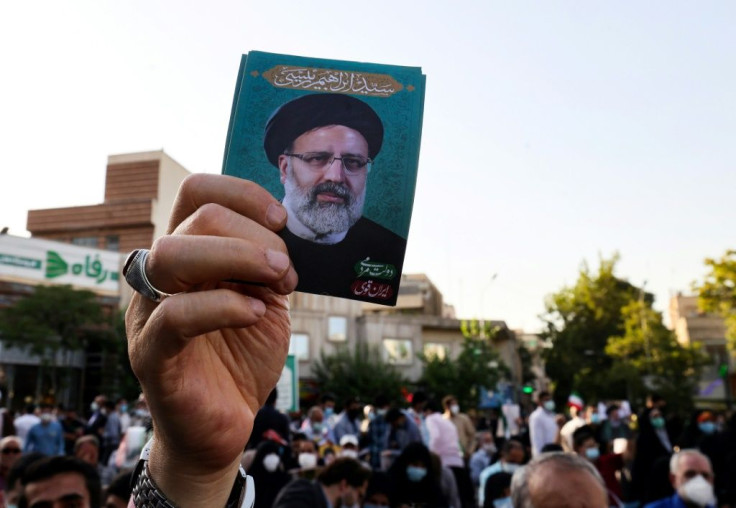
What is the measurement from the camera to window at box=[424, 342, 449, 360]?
4131cm

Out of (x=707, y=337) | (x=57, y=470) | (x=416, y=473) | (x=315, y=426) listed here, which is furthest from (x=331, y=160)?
(x=707, y=337)

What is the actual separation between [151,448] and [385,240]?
2.27 feet

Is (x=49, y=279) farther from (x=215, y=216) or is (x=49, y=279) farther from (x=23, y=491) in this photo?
(x=215, y=216)

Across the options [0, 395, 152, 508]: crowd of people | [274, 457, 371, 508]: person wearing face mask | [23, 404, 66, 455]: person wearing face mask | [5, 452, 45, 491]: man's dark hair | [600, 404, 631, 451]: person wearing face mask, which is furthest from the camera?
[600, 404, 631, 451]: person wearing face mask

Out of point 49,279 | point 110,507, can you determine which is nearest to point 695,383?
point 49,279

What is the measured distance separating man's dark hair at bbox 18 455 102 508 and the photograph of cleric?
8.60ft

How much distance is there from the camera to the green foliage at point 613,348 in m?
34.2

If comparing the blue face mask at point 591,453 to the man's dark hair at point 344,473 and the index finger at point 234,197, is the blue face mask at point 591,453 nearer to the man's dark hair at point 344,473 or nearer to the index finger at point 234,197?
the man's dark hair at point 344,473

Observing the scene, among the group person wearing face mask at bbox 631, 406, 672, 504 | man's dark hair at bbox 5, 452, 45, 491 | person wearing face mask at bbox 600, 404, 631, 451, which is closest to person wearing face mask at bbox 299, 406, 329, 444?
person wearing face mask at bbox 631, 406, 672, 504

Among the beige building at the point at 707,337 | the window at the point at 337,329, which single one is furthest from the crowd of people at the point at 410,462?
the beige building at the point at 707,337

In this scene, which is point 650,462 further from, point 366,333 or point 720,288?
point 366,333

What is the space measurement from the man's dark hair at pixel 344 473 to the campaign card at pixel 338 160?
506 centimetres

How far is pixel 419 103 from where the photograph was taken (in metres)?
1.48

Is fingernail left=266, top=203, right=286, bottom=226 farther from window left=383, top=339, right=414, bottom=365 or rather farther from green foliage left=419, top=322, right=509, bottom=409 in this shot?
window left=383, top=339, right=414, bottom=365
